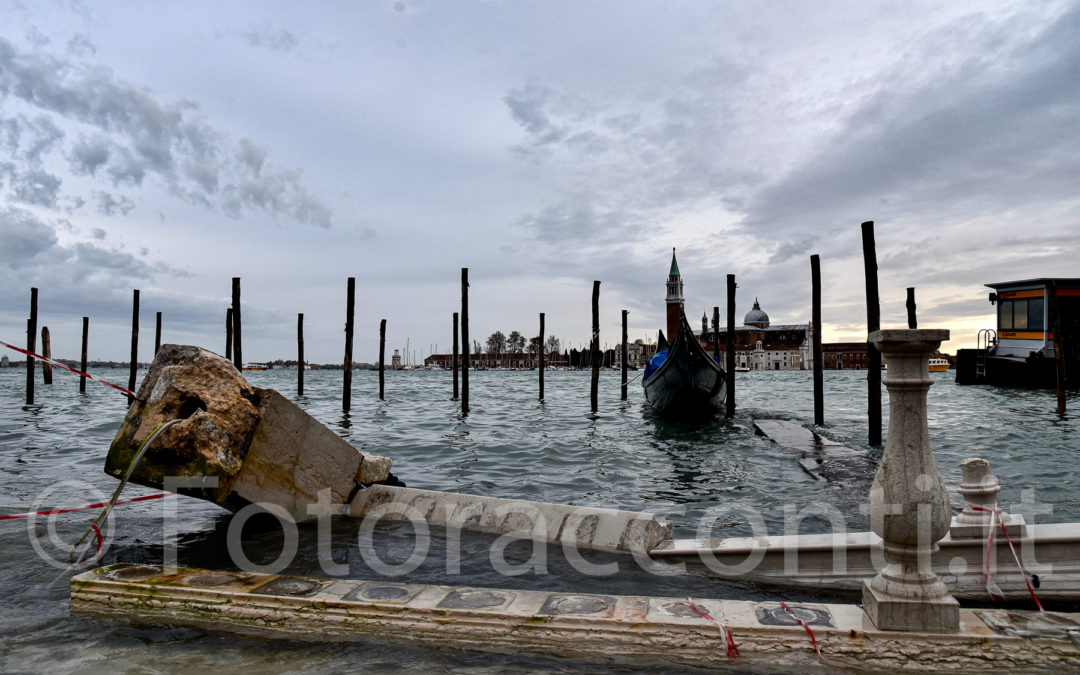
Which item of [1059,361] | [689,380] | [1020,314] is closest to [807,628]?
[689,380]

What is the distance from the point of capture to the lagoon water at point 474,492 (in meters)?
2.82

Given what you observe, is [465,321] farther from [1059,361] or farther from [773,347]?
[773,347]

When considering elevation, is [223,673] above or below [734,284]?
below

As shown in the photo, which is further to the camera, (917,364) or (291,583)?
(291,583)

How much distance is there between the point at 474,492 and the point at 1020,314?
101ft

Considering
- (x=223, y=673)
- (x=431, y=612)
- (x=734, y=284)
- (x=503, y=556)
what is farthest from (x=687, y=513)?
(x=734, y=284)

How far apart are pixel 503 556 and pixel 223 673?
7.19ft

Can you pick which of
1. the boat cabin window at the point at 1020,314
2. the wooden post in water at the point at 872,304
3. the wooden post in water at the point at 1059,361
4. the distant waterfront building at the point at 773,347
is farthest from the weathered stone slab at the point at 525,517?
the distant waterfront building at the point at 773,347

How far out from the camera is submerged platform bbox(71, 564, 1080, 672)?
7.95 ft

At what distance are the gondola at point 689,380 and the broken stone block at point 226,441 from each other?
15654 millimetres

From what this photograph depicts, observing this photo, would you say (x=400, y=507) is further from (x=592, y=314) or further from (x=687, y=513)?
(x=592, y=314)

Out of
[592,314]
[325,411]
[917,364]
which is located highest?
[592,314]

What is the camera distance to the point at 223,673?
8.37ft

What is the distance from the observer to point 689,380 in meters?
19.7
